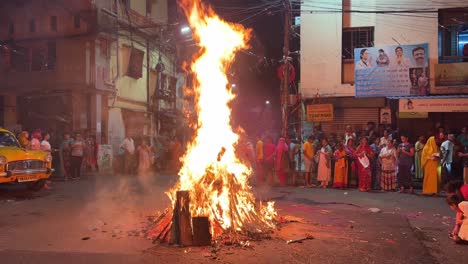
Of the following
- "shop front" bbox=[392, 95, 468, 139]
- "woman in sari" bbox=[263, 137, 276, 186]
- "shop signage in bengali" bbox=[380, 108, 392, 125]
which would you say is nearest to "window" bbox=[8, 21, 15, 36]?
"woman in sari" bbox=[263, 137, 276, 186]

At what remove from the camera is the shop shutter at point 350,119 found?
1692 cm

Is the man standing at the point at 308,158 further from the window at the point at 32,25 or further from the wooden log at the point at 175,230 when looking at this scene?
the window at the point at 32,25

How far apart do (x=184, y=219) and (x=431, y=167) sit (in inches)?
339

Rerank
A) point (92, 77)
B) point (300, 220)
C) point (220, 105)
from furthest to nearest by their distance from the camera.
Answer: point (92, 77) < point (220, 105) < point (300, 220)

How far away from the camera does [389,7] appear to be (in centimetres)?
1678

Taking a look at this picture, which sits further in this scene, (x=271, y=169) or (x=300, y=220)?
(x=271, y=169)

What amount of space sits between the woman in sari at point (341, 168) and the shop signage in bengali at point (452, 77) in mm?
5770

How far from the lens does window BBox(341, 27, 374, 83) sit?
17359 millimetres

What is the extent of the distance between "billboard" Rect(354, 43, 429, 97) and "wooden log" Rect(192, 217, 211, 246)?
11747 mm

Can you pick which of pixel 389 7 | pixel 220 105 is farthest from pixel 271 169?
pixel 389 7

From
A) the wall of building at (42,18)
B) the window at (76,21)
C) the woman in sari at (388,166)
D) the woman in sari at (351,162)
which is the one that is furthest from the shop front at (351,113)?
the wall of building at (42,18)

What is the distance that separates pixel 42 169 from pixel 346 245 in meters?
9.62

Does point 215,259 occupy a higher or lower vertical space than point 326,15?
lower

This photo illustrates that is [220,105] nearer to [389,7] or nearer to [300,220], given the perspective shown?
[300,220]
